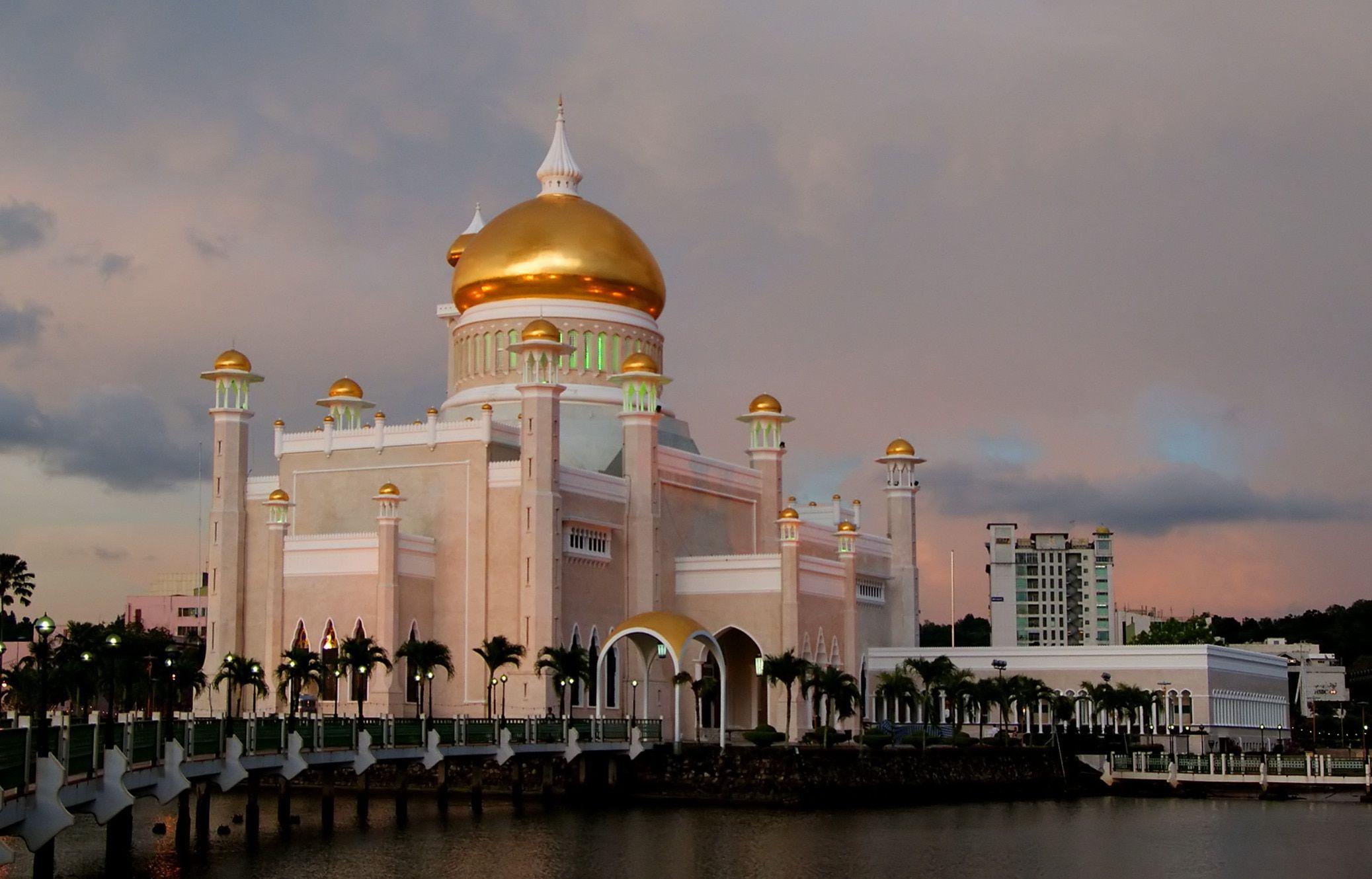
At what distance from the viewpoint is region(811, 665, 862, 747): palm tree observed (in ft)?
189

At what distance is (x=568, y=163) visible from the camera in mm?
67562

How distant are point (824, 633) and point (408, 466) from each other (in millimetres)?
15272

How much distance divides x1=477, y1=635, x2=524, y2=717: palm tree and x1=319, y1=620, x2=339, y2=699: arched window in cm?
352

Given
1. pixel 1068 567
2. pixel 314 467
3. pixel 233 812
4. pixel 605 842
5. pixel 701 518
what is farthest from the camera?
pixel 1068 567

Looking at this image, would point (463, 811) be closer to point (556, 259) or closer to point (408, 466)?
point (408, 466)

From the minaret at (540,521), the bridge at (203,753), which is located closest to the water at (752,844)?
the bridge at (203,753)

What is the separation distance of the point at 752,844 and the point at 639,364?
22306 millimetres

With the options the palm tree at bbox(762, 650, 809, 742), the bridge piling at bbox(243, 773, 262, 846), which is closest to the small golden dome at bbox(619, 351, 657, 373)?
the palm tree at bbox(762, 650, 809, 742)

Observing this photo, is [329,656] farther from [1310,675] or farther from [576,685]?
[1310,675]

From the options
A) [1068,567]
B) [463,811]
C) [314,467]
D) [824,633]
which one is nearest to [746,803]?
[463,811]

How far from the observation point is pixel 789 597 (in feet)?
201

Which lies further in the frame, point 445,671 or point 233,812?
point 445,671

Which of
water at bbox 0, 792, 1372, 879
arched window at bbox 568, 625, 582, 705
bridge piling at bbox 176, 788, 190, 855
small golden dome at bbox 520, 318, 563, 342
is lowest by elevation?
water at bbox 0, 792, 1372, 879

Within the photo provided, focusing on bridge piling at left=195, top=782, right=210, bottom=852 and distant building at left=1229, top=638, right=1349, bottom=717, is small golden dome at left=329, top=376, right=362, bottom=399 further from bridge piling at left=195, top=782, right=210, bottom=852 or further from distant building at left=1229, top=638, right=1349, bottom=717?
distant building at left=1229, top=638, right=1349, bottom=717
